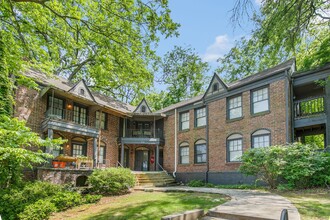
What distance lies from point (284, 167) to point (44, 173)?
457 inches

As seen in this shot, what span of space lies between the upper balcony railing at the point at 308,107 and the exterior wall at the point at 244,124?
1.07 m

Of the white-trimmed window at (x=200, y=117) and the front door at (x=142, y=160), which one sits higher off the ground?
the white-trimmed window at (x=200, y=117)

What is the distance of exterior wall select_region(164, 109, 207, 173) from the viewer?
1883cm

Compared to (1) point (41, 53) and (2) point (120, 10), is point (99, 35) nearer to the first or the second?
(2) point (120, 10)

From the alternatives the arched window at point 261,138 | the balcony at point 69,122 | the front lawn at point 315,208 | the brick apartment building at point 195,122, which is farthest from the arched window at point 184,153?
the front lawn at point 315,208

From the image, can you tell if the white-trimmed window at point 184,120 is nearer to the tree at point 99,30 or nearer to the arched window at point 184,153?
the arched window at point 184,153

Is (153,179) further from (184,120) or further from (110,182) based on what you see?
(110,182)

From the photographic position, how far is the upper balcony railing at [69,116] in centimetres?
1606

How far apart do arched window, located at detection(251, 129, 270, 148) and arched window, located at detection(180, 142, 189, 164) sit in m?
5.72

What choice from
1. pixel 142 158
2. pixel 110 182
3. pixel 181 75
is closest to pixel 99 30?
pixel 110 182

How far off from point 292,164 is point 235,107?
19.7ft

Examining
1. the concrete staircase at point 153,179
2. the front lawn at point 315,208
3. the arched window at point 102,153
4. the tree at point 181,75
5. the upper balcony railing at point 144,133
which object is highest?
the tree at point 181,75

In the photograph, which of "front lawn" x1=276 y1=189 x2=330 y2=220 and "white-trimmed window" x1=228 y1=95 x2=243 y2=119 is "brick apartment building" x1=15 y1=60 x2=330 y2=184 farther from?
"front lawn" x1=276 y1=189 x2=330 y2=220

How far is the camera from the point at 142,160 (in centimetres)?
2300
